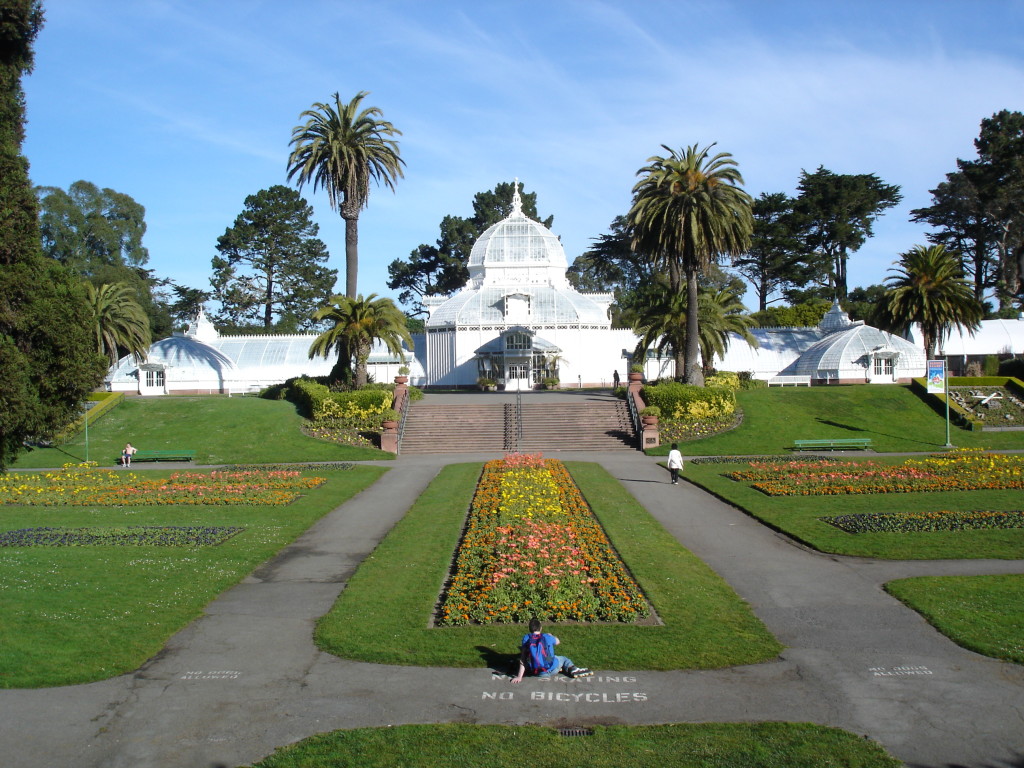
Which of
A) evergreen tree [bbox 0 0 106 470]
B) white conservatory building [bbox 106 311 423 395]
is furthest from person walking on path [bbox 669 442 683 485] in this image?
white conservatory building [bbox 106 311 423 395]

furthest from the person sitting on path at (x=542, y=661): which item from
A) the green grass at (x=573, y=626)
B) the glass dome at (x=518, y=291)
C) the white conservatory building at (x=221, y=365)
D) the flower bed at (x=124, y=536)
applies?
the white conservatory building at (x=221, y=365)

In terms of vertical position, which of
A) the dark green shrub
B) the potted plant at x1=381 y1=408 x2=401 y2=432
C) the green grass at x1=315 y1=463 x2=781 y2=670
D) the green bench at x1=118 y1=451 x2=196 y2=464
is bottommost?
the green grass at x1=315 y1=463 x2=781 y2=670

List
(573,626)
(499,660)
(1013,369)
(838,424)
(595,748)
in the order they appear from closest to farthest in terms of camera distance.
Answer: (595,748)
(499,660)
(573,626)
(838,424)
(1013,369)

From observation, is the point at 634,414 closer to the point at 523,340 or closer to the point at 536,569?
the point at 523,340

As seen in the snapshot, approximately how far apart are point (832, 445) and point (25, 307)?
2950 cm

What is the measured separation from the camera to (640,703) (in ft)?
31.2

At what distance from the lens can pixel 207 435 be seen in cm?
3938

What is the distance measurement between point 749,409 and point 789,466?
491 inches

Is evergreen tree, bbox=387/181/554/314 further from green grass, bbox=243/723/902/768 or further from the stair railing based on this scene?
green grass, bbox=243/723/902/768

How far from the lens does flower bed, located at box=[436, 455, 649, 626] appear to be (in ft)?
41.8

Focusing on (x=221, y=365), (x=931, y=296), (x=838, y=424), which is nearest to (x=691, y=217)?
(x=838, y=424)

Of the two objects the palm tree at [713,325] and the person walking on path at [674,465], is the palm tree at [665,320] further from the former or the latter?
the person walking on path at [674,465]

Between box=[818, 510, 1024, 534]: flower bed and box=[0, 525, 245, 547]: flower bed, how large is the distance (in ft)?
46.0

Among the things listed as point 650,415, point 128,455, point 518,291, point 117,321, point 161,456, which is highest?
point 518,291
